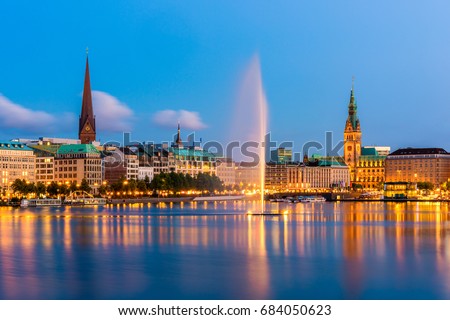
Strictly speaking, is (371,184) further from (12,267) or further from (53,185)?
(12,267)

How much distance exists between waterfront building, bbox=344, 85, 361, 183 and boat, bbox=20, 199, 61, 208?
9854cm

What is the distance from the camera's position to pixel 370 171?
18012 centimetres

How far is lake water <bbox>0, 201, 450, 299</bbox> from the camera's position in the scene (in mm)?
23719

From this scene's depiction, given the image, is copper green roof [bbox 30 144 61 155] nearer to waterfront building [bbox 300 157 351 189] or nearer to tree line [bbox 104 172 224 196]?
tree line [bbox 104 172 224 196]

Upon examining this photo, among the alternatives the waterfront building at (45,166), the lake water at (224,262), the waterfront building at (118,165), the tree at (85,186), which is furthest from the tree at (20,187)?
the lake water at (224,262)

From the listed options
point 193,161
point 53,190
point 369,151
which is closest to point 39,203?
point 53,190

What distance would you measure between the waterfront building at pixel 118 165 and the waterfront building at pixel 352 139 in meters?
68.5

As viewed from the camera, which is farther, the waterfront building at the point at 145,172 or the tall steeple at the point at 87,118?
the tall steeple at the point at 87,118

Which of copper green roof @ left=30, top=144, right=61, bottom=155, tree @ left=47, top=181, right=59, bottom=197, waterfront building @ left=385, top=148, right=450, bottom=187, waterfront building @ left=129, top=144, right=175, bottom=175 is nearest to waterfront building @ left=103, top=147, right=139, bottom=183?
waterfront building @ left=129, top=144, right=175, bottom=175

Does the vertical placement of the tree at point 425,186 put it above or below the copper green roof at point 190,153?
below

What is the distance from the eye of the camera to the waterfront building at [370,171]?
177750 mm

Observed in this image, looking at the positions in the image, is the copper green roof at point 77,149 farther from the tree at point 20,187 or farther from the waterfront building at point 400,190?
the waterfront building at point 400,190

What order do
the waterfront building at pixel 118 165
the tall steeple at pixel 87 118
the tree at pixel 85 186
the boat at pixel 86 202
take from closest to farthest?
1. the boat at pixel 86 202
2. the tree at pixel 85 186
3. the waterfront building at pixel 118 165
4. the tall steeple at pixel 87 118
